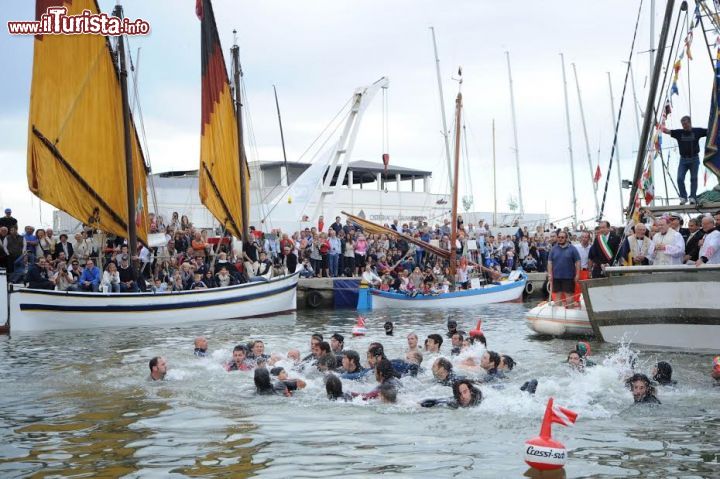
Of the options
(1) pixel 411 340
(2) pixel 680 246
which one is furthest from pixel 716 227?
(1) pixel 411 340

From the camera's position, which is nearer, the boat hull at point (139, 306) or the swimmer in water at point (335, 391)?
the swimmer in water at point (335, 391)

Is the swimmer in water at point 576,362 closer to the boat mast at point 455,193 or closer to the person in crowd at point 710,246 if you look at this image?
the person in crowd at point 710,246

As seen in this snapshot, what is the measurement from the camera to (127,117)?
2605cm

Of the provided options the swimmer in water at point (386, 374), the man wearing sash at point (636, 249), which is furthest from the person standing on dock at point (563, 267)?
the swimmer in water at point (386, 374)

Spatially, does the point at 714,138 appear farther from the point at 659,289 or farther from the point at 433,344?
the point at 433,344

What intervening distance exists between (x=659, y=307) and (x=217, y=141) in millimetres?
16934

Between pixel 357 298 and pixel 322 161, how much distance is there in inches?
494

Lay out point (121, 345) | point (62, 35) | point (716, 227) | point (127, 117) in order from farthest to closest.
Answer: point (127, 117)
point (62, 35)
point (121, 345)
point (716, 227)

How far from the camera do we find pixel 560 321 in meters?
20.7

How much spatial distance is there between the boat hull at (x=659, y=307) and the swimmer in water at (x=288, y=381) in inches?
270

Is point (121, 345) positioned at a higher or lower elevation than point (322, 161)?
lower

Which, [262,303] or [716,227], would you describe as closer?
[716,227]

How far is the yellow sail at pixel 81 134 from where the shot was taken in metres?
22.5

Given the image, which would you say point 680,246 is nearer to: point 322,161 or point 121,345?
point 121,345
